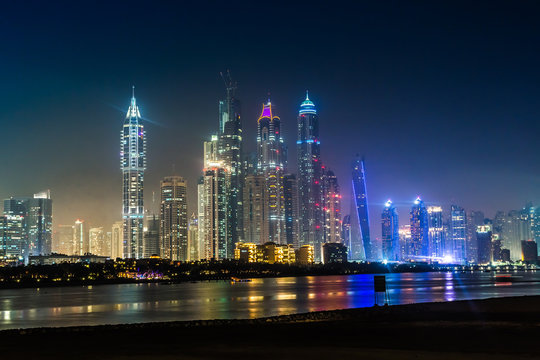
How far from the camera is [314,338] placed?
31.8 m

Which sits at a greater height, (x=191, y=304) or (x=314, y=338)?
(x=314, y=338)

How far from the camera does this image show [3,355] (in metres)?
27.1

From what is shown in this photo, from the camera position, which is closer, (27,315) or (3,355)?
(3,355)

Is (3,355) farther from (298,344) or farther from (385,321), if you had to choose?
(385,321)

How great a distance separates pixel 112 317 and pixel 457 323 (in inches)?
1460

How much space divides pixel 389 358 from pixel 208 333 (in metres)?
15.7

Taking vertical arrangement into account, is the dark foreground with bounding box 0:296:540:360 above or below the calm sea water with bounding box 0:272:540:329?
above

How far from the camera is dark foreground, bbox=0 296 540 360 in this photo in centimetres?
2556

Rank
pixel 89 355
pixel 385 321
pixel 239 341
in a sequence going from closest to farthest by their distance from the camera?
pixel 89 355
pixel 239 341
pixel 385 321

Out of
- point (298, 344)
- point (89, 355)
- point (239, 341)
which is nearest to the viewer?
point (89, 355)

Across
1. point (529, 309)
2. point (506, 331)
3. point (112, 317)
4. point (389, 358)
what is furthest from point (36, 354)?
point (529, 309)

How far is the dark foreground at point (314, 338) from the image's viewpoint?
25.6 meters

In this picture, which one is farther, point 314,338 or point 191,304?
point 191,304

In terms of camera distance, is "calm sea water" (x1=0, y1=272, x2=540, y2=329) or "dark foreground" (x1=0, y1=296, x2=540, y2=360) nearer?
"dark foreground" (x1=0, y1=296, x2=540, y2=360)
